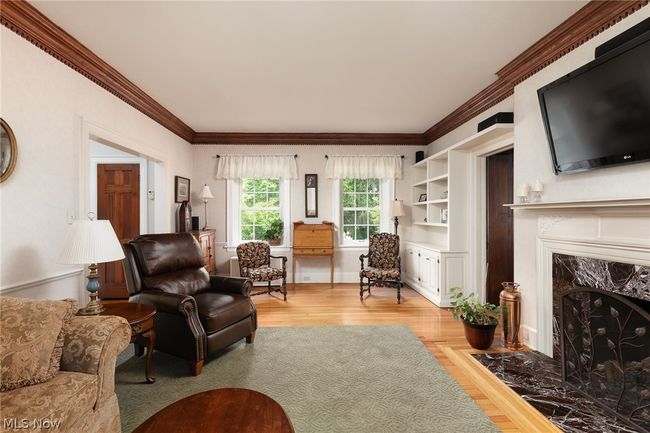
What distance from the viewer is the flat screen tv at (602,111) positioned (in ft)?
5.97

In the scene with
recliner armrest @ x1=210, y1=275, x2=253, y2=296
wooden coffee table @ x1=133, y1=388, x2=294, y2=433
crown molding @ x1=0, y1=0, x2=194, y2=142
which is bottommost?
wooden coffee table @ x1=133, y1=388, x2=294, y2=433

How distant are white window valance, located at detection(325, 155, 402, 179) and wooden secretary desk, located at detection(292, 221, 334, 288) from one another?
→ 1.00 m

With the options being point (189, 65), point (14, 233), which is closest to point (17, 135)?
point (14, 233)

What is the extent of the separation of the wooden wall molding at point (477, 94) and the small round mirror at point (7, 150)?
28.0 inches

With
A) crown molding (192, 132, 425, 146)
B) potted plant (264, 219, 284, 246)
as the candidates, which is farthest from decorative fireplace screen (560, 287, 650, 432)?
potted plant (264, 219, 284, 246)

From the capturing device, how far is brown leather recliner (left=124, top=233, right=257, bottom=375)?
2500 millimetres

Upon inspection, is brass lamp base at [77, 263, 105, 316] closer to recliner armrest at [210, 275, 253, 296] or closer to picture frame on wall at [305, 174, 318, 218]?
recliner armrest at [210, 275, 253, 296]

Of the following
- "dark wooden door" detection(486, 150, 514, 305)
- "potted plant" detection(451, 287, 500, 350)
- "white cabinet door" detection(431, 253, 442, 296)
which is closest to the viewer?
"potted plant" detection(451, 287, 500, 350)

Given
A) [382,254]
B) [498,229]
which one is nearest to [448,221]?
[498,229]

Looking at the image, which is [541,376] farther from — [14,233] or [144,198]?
[144,198]

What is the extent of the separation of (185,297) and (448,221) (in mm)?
3446

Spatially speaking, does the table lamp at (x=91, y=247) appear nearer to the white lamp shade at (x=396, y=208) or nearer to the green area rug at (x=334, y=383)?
the green area rug at (x=334, y=383)

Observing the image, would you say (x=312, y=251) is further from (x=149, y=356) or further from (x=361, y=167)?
(x=149, y=356)

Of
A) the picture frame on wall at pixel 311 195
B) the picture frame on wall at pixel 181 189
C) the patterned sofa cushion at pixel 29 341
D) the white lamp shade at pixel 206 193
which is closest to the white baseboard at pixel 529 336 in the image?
the patterned sofa cushion at pixel 29 341
